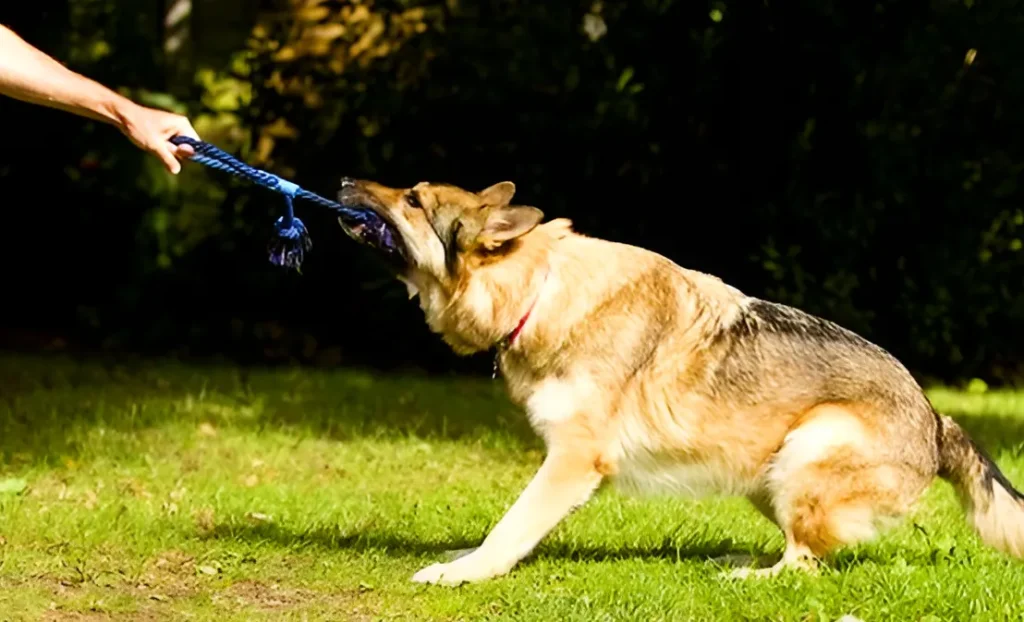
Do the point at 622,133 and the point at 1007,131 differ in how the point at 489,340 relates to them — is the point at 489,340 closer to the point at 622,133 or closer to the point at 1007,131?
the point at 622,133

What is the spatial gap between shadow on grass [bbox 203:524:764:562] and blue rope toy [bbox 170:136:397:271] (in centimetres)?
126

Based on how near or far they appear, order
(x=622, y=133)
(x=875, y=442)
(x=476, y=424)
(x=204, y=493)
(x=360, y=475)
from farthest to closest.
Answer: (x=622, y=133) → (x=476, y=424) → (x=360, y=475) → (x=204, y=493) → (x=875, y=442)

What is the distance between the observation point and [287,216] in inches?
262

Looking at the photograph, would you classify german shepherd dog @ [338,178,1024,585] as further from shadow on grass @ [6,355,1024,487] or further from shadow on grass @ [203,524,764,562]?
shadow on grass @ [6,355,1024,487]

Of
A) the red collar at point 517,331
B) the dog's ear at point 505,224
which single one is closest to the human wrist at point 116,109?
the dog's ear at point 505,224

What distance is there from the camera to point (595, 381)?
6.40 m

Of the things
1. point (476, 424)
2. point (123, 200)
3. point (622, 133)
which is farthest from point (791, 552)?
point (123, 200)

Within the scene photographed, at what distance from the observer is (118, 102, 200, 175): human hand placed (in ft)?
19.4

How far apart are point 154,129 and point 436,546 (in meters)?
2.32

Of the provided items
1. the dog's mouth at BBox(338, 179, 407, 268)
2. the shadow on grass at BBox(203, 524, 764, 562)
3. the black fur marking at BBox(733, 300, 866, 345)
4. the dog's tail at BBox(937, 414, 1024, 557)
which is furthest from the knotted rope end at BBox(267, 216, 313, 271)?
the dog's tail at BBox(937, 414, 1024, 557)

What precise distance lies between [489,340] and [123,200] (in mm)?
8127

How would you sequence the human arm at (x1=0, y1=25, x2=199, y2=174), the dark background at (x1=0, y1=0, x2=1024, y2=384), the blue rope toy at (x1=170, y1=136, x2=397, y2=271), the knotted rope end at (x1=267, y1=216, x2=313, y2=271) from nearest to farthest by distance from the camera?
the human arm at (x1=0, y1=25, x2=199, y2=174), the blue rope toy at (x1=170, y1=136, x2=397, y2=271), the knotted rope end at (x1=267, y1=216, x2=313, y2=271), the dark background at (x1=0, y1=0, x2=1024, y2=384)

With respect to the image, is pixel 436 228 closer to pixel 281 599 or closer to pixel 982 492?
pixel 281 599

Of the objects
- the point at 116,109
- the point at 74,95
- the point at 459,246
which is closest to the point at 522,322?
the point at 459,246
